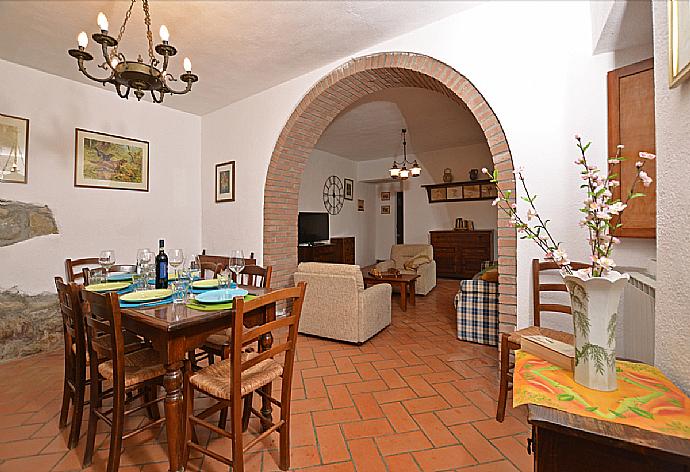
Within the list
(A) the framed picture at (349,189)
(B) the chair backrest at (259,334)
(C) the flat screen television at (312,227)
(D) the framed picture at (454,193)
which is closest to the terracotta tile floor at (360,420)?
(B) the chair backrest at (259,334)

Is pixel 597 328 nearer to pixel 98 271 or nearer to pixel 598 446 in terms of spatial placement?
pixel 598 446

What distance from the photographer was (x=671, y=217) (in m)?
0.91

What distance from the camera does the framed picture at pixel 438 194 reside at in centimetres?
766

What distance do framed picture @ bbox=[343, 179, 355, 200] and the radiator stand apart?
6452 millimetres

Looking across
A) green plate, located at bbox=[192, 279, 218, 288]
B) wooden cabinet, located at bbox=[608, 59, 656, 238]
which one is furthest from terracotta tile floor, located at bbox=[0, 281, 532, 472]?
wooden cabinet, located at bbox=[608, 59, 656, 238]

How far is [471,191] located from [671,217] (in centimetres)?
669

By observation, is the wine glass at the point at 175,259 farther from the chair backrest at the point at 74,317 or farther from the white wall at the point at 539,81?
the white wall at the point at 539,81

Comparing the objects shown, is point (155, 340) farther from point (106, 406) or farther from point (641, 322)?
point (641, 322)

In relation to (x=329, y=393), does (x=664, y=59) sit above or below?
above

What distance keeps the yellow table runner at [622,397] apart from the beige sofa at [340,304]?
228 cm

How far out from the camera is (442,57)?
2.69 meters

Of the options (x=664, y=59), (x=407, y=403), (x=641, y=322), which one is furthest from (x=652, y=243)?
(x=407, y=403)

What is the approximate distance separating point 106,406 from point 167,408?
1.04m

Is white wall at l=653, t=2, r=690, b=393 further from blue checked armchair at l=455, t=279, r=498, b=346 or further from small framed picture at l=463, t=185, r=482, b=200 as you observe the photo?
small framed picture at l=463, t=185, r=482, b=200
